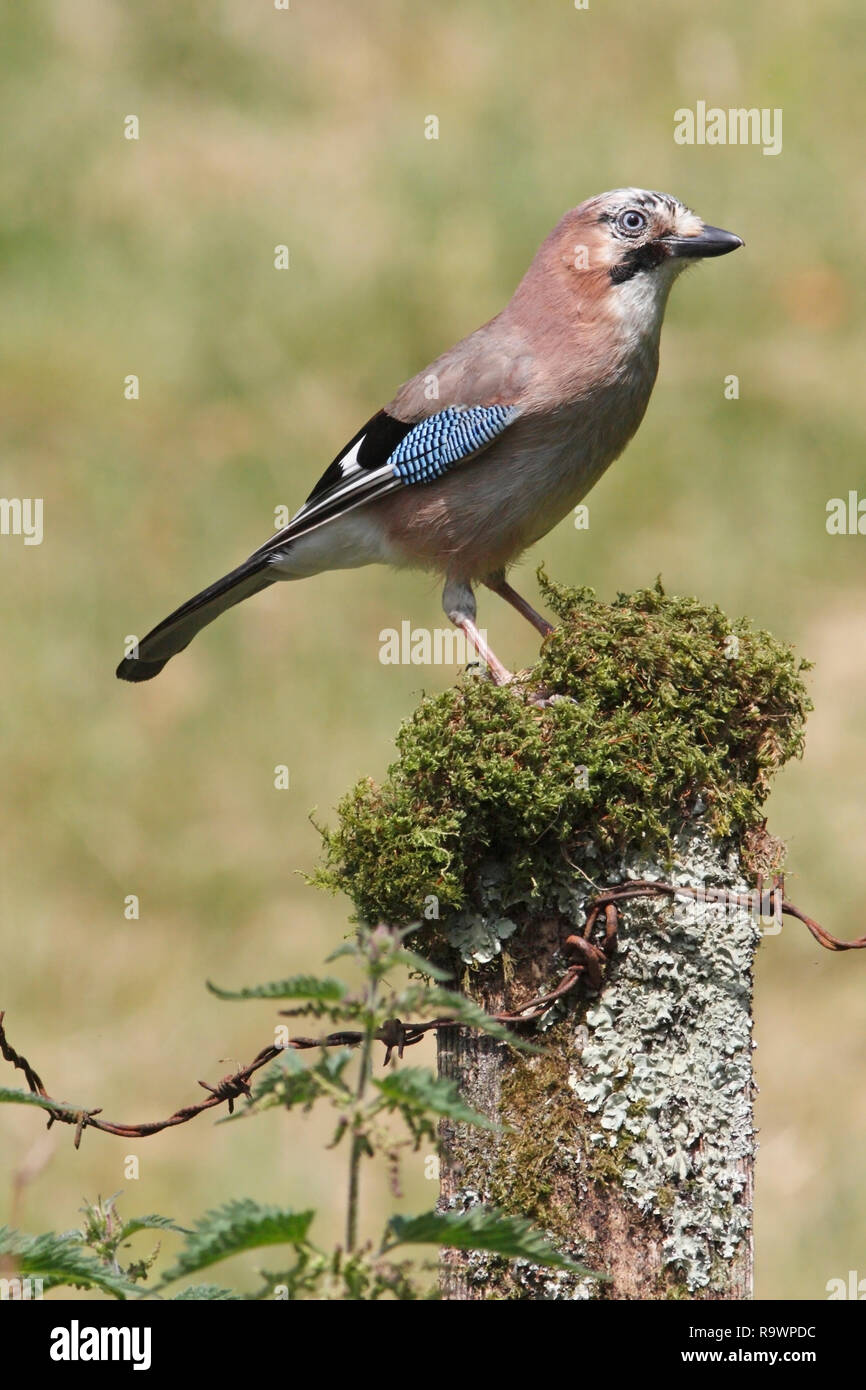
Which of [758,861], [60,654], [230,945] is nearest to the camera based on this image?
[758,861]

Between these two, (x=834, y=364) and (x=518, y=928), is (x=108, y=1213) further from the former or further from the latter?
(x=834, y=364)

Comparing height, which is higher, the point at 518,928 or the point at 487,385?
the point at 487,385

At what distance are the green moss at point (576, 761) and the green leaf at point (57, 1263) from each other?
1.22 m

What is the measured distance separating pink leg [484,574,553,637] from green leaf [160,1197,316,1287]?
3.06 metres

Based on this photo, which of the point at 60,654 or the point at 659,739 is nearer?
the point at 659,739

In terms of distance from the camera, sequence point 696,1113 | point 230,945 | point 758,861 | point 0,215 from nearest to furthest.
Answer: point 696,1113 < point 758,861 < point 230,945 < point 0,215

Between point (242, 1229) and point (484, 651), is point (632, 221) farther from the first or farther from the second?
point (242, 1229)

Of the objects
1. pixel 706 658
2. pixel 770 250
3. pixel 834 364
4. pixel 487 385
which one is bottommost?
pixel 706 658

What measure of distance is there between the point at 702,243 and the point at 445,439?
1.10m

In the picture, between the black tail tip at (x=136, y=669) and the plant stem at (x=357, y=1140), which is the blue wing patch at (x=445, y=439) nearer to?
the black tail tip at (x=136, y=669)

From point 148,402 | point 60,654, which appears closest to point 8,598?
point 60,654

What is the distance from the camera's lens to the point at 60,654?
9.50 m

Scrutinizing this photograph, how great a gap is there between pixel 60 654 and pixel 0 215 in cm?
347

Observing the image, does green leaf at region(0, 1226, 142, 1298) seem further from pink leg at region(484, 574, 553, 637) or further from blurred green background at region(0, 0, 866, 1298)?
blurred green background at region(0, 0, 866, 1298)
